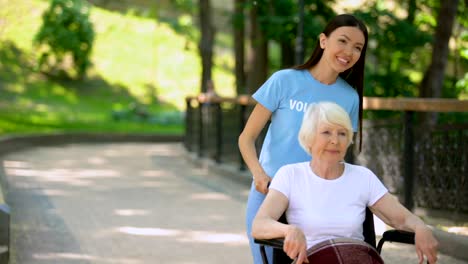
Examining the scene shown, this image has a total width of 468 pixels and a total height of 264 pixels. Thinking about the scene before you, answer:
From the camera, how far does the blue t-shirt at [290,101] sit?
384 cm

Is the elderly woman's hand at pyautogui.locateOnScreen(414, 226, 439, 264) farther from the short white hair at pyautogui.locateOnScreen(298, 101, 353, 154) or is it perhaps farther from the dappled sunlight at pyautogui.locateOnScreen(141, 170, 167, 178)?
the dappled sunlight at pyautogui.locateOnScreen(141, 170, 167, 178)

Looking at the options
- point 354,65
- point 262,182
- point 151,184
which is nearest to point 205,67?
point 151,184

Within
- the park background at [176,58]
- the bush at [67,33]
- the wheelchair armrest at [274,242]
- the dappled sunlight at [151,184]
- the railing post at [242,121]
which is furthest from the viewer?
the bush at [67,33]

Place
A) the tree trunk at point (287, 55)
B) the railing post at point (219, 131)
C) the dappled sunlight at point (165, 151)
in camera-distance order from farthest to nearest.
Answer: the dappled sunlight at point (165, 151), the tree trunk at point (287, 55), the railing post at point (219, 131)

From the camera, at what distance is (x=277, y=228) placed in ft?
10.9

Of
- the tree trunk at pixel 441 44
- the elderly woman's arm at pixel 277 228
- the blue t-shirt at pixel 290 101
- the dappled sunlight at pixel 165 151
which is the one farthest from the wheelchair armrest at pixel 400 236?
the dappled sunlight at pixel 165 151

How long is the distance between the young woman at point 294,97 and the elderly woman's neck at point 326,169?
26cm

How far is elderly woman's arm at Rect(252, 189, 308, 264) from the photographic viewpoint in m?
3.21

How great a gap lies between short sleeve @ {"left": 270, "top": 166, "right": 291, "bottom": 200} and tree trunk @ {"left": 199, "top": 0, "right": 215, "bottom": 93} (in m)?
16.7

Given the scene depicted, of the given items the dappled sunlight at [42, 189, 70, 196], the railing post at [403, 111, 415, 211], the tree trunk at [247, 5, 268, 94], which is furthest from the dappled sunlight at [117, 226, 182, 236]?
the tree trunk at [247, 5, 268, 94]

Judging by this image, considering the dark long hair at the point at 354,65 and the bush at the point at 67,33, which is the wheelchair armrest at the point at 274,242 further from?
the bush at the point at 67,33

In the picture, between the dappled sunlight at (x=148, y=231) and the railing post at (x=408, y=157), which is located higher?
the railing post at (x=408, y=157)

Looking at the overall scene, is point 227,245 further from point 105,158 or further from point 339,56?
point 105,158

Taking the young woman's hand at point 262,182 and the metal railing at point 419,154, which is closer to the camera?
the young woman's hand at point 262,182
